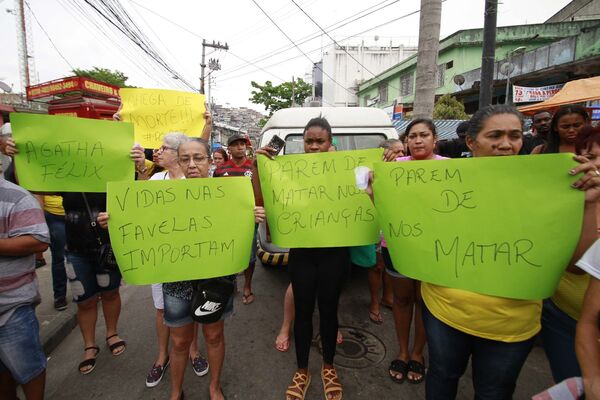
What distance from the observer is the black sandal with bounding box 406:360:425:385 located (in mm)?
2268

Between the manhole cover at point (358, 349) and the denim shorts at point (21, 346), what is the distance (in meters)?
2.01

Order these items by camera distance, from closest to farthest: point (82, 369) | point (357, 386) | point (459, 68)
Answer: point (357, 386) < point (82, 369) < point (459, 68)

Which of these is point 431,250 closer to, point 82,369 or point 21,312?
point 21,312

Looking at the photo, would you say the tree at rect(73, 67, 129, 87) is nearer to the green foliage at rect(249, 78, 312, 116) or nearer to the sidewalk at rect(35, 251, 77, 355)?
the green foliage at rect(249, 78, 312, 116)

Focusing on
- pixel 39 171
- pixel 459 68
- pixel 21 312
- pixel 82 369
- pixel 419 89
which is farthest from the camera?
pixel 459 68

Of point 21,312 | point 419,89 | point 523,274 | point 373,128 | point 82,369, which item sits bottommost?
point 82,369

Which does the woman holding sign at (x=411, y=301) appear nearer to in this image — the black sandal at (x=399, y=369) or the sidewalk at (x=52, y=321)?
the black sandal at (x=399, y=369)

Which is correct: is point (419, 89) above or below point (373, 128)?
above

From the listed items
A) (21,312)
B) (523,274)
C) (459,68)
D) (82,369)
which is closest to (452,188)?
(523,274)

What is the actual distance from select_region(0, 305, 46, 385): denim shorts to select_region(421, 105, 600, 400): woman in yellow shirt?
2226mm

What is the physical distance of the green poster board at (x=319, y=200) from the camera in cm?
189

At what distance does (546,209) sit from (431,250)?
49cm

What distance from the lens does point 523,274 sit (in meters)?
1.26

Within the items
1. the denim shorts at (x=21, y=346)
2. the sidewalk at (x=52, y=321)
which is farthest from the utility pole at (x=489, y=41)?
the sidewalk at (x=52, y=321)
